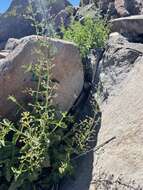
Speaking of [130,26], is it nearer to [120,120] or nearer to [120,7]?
[120,7]

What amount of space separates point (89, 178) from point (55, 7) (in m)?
2.95

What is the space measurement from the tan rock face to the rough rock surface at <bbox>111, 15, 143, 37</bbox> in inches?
37.4

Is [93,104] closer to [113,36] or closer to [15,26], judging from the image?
[113,36]

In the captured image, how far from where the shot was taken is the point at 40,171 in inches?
136

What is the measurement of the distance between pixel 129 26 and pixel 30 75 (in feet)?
4.71

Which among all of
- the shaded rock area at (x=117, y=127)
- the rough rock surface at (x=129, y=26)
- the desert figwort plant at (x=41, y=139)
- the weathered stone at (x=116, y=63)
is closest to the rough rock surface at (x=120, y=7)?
the rough rock surface at (x=129, y=26)

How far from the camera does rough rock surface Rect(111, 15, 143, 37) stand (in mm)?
4562

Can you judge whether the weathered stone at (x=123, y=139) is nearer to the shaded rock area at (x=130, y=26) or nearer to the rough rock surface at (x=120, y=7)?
the shaded rock area at (x=130, y=26)

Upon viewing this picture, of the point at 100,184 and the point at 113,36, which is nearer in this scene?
the point at 100,184

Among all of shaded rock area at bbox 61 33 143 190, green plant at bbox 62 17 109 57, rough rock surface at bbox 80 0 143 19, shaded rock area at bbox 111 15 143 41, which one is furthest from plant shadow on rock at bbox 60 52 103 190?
rough rock surface at bbox 80 0 143 19

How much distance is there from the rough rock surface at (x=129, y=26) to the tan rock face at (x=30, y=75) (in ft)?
3.12

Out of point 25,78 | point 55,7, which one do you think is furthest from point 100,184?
point 55,7

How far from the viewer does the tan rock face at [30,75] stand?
12.3ft

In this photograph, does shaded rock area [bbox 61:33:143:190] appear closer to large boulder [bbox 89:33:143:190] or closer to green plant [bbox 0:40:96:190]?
large boulder [bbox 89:33:143:190]
